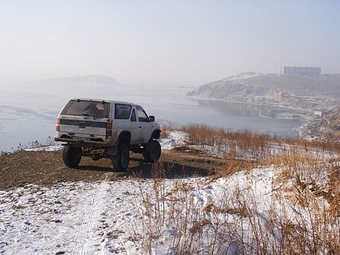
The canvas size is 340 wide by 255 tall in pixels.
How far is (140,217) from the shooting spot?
628 cm

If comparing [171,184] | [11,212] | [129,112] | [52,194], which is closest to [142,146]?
[129,112]

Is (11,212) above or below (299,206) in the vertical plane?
below

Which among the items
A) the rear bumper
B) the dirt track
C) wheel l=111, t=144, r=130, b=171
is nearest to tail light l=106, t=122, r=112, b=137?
the rear bumper

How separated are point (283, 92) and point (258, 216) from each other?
144348mm

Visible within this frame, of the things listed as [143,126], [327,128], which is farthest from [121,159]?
[327,128]

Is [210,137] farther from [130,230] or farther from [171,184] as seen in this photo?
[130,230]

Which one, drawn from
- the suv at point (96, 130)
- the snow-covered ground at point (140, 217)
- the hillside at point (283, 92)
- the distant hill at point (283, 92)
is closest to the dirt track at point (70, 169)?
the suv at point (96, 130)

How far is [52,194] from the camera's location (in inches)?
325

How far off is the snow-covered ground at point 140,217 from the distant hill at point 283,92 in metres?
102

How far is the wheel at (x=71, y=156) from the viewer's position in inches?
445

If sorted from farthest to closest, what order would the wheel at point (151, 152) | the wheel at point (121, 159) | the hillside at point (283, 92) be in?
1. the hillside at point (283, 92)
2. the wheel at point (151, 152)
3. the wheel at point (121, 159)

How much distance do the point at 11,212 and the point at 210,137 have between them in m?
17.0

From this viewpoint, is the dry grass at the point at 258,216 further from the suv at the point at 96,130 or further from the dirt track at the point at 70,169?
the suv at the point at 96,130

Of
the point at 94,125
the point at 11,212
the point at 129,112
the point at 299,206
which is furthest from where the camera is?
the point at 129,112
